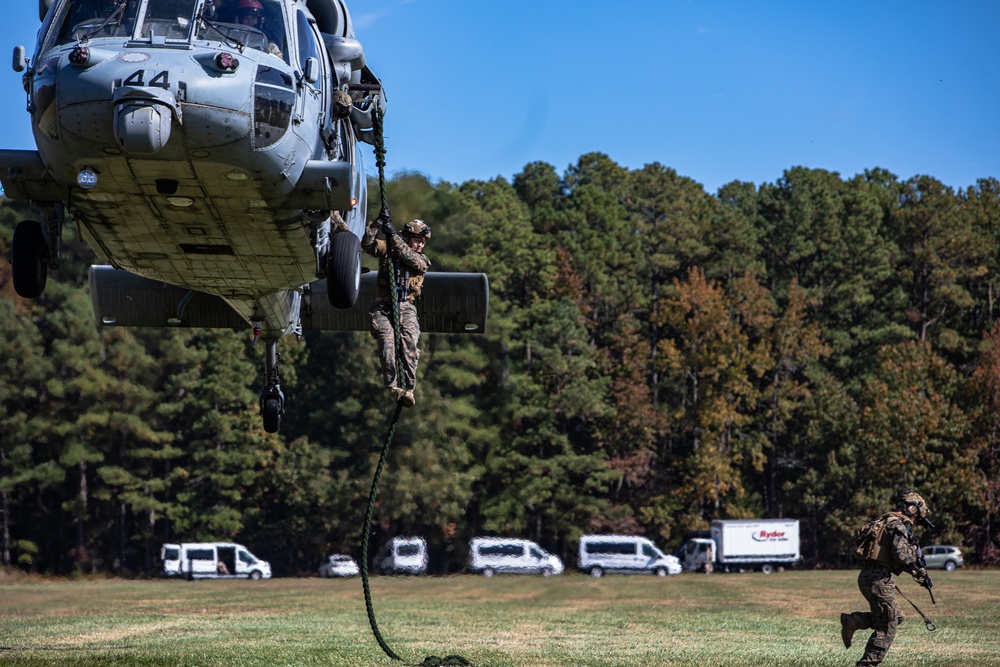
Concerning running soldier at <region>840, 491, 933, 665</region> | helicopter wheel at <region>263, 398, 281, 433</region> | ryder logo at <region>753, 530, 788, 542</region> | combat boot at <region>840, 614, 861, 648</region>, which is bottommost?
ryder logo at <region>753, 530, 788, 542</region>

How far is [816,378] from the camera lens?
2431 inches

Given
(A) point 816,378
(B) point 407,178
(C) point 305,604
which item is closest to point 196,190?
(C) point 305,604

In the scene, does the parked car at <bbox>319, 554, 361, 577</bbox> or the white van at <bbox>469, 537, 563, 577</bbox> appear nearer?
the white van at <bbox>469, 537, 563, 577</bbox>

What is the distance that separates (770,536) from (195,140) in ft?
148

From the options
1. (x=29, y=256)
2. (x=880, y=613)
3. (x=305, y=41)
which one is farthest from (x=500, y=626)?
(x=305, y=41)

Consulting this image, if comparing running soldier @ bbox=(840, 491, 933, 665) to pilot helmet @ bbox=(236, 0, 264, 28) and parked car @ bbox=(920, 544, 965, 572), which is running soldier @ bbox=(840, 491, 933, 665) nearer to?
pilot helmet @ bbox=(236, 0, 264, 28)

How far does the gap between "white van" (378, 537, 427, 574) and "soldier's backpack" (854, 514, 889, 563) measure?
42.2 m

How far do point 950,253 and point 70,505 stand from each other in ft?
143

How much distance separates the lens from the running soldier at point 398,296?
11133 millimetres

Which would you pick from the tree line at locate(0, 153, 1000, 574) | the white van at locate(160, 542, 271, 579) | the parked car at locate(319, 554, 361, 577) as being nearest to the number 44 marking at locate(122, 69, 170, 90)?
the tree line at locate(0, 153, 1000, 574)

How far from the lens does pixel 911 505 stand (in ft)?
41.4

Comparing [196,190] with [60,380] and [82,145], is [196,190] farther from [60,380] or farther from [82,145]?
[60,380]

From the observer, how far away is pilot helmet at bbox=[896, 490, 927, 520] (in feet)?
41.2

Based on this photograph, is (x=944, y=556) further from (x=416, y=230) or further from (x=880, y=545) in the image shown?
(x=416, y=230)
